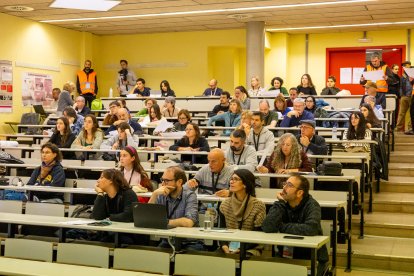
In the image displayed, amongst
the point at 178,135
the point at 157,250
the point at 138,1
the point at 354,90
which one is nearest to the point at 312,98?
the point at 178,135

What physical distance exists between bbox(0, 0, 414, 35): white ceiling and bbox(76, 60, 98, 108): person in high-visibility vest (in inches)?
38.5

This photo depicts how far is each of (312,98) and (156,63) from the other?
6.17 metres

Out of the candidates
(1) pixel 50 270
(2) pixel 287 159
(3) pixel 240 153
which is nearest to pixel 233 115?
(3) pixel 240 153

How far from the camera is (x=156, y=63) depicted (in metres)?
16.0

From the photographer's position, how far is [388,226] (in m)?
7.20

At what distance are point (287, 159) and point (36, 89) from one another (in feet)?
27.7

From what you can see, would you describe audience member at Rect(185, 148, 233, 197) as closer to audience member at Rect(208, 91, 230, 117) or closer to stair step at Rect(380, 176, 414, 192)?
stair step at Rect(380, 176, 414, 192)

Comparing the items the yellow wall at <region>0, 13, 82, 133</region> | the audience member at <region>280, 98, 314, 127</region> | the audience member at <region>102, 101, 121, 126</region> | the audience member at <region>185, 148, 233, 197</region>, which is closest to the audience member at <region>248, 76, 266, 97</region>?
the audience member at <region>280, 98, 314, 127</region>

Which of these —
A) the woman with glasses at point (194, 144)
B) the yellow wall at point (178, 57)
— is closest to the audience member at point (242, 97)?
the woman with glasses at point (194, 144)

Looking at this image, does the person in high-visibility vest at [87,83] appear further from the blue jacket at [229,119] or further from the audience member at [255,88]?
the blue jacket at [229,119]

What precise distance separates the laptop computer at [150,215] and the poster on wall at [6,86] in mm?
8727

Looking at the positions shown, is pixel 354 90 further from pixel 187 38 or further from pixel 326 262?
pixel 326 262

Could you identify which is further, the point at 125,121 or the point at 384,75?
the point at 384,75

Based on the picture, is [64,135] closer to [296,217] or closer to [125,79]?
[296,217]
